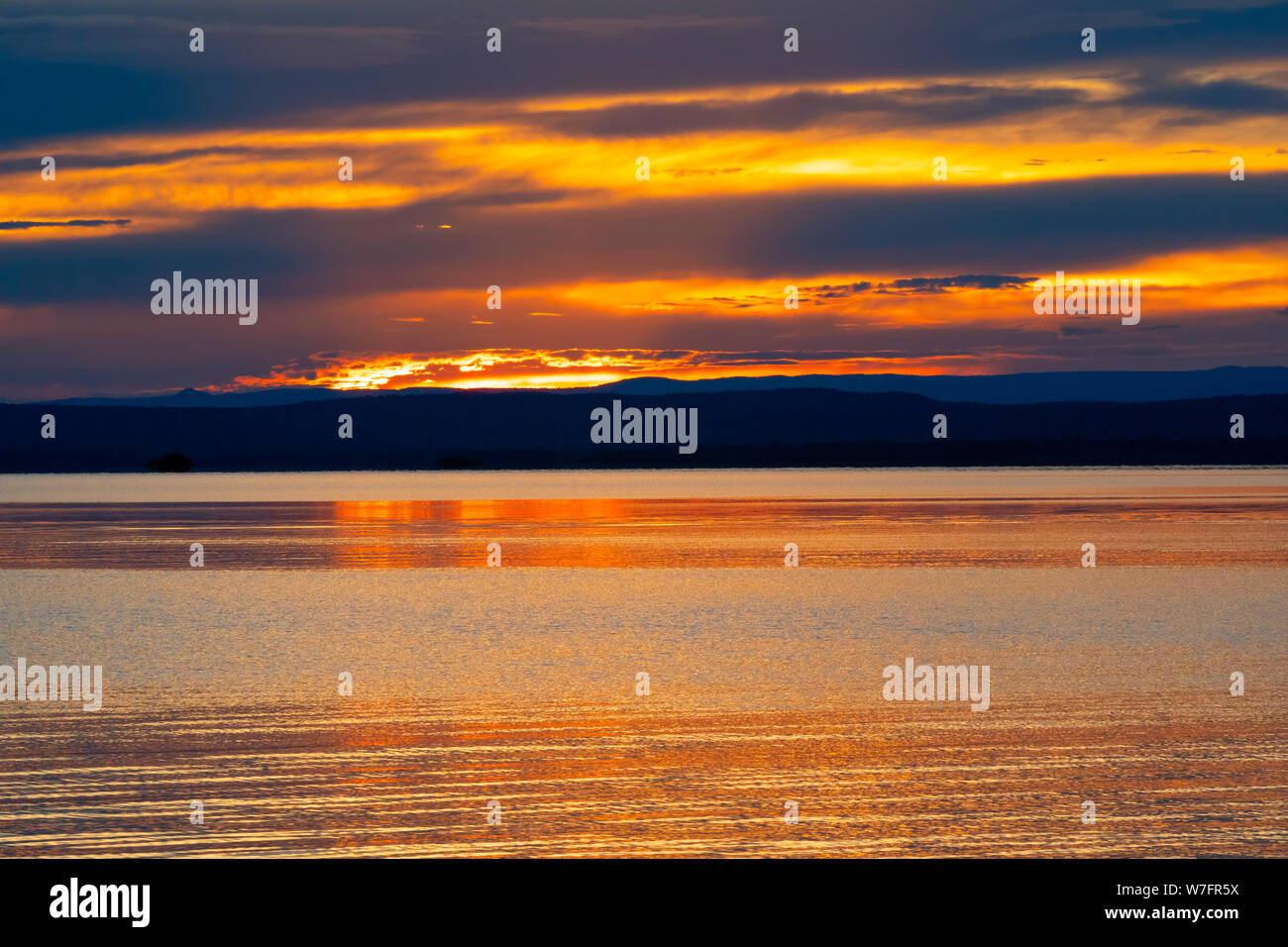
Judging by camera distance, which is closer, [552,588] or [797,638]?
[797,638]

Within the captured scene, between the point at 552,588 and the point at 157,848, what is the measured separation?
19.2 meters

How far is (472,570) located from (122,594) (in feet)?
25.7

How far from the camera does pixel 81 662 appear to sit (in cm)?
1939

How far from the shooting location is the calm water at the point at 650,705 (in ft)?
35.7

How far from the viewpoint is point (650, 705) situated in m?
16.1

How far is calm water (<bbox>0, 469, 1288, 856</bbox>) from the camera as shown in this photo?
10867 mm

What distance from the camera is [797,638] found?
21.5m
